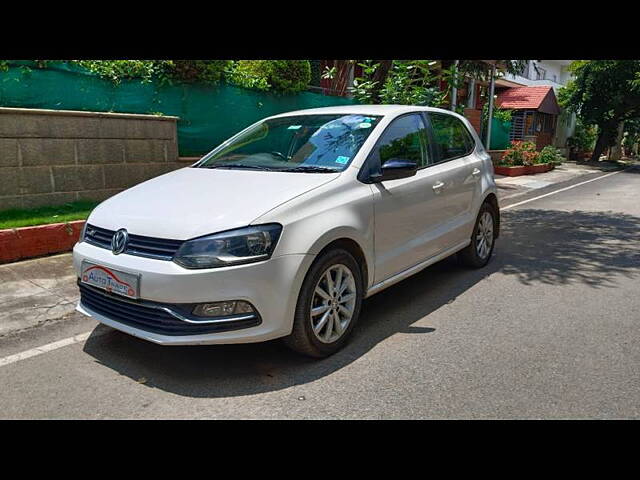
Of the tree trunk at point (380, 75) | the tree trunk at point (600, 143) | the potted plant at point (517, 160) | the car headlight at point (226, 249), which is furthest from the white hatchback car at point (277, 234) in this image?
the tree trunk at point (600, 143)

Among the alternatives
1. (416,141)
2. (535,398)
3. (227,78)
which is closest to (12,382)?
(535,398)

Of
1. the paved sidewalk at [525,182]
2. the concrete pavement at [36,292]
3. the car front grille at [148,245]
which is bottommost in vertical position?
the paved sidewalk at [525,182]

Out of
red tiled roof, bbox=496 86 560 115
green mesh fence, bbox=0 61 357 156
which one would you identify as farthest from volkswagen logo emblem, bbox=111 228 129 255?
red tiled roof, bbox=496 86 560 115

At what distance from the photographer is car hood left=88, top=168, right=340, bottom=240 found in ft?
10.3

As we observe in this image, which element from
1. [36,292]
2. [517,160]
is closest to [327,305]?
[36,292]

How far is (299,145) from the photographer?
4312 mm

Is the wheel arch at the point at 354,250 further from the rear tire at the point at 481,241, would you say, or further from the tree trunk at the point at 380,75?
the tree trunk at the point at 380,75

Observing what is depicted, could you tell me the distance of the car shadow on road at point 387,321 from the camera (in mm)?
3328

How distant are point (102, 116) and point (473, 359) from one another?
226 inches

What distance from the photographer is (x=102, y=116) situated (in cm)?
697

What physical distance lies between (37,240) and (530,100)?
28726mm

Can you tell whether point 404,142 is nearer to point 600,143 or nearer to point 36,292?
point 36,292

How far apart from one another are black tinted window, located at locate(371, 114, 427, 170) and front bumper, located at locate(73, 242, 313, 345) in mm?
1313

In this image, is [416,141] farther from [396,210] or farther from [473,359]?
[473,359]
